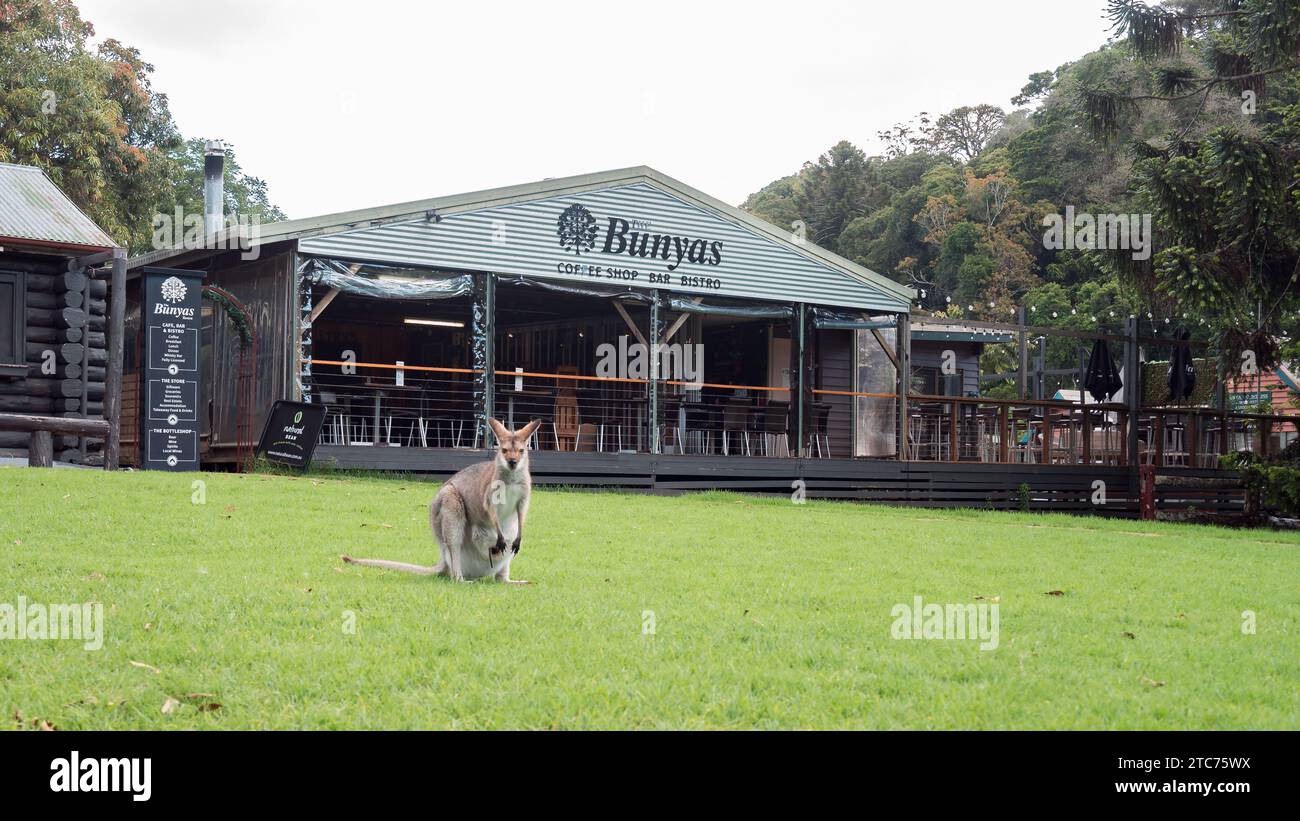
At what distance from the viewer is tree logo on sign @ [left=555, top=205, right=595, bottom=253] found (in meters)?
22.5

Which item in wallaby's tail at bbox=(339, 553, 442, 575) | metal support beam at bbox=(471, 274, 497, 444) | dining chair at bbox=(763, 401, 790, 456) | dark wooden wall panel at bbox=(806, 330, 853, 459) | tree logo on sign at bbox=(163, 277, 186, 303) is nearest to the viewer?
wallaby's tail at bbox=(339, 553, 442, 575)

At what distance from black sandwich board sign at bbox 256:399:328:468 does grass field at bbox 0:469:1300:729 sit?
518 centimetres

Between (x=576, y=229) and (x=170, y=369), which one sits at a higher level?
(x=576, y=229)

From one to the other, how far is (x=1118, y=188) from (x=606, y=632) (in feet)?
158

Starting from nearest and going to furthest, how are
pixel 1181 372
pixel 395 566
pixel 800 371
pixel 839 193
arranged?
pixel 395 566, pixel 800 371, pixel 1181 372, pixel 839 193

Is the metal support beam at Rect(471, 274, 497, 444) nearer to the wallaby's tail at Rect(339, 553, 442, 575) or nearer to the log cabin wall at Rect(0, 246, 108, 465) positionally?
the log cabin wall at Rect(0, 246, 108, 465)

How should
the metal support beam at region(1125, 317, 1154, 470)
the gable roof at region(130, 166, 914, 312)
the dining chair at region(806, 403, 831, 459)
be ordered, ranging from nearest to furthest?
the gable roof at region(130, 166, 914, 312) < the dining chair at region(806, 403, 831, 459) < the metal support beam at region(1125, 317, 1154, 470)

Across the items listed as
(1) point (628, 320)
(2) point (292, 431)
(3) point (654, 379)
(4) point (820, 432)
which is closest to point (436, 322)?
(1) point (628, 320)

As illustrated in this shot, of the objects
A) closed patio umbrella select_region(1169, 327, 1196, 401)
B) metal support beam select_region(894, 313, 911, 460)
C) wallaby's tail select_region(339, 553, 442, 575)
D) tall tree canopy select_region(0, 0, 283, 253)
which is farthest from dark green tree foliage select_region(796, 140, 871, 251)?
wallaby's tail select_region(339, 553, 442, 575)

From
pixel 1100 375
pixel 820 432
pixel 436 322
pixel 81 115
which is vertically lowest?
pixel 820 432

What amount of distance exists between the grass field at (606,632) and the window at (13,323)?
301 inches

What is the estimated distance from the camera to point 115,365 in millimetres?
18484

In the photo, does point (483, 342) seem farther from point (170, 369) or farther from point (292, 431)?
point (170, 369)
